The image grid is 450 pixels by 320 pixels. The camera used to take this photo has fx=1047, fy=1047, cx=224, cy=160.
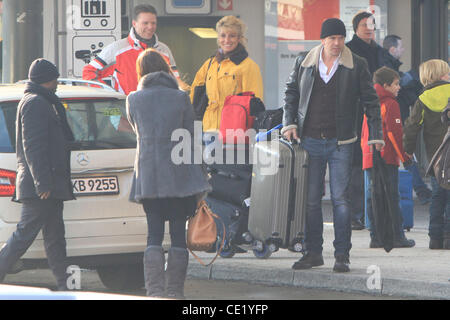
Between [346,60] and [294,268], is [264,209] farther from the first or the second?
[346,60]

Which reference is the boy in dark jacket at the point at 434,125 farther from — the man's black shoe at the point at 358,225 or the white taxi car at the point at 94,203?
the white taxi car at the point at 94,203

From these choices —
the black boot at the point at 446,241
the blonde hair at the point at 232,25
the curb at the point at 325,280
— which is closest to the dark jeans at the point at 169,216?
the curb at the point at 325,280

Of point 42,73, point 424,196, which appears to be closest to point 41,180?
point 42,73

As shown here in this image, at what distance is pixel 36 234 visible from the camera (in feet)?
22.8

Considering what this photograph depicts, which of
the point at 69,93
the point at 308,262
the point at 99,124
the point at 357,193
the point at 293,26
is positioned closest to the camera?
the point at 99,124

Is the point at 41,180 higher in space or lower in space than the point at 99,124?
lower

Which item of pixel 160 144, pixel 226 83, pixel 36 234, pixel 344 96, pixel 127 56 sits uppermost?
pixel 127 56

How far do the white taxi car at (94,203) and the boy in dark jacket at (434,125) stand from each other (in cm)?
325

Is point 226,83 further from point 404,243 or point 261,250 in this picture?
point 404,243

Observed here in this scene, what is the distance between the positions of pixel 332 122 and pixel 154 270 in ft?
6.87

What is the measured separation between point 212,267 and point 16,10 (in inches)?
133

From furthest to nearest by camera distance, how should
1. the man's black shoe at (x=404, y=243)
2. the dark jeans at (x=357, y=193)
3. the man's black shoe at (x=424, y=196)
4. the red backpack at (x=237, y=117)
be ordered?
1. the man's black shoe at (x=424, y=196)
2. the dark jeans at (x=357, y=193)
3. the man's black shoe at (x=404, y=243)
4. the red backpack at (x=237, y=117)

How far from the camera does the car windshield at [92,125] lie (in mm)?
7156

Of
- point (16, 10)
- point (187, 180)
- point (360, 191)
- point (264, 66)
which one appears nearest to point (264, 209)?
point (187, 180)
